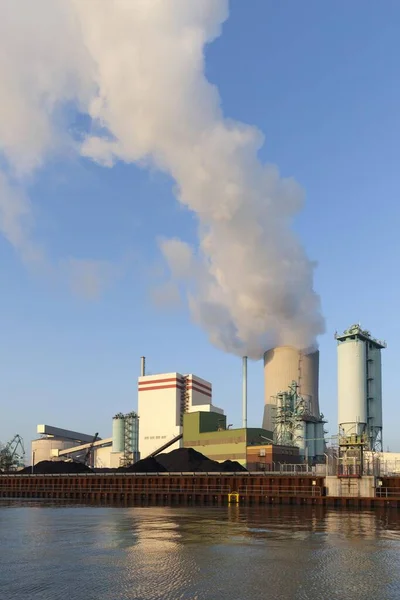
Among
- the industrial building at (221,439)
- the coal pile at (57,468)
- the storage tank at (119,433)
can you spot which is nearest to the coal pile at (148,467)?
the coal pile at (57,468)

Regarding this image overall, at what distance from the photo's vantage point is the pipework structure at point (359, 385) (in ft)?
325

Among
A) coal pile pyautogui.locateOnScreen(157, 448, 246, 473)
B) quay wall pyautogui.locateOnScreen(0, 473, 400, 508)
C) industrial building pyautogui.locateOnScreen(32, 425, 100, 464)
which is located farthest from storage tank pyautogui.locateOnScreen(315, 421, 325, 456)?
industrial building pyautogui.locateOnScreen(32, 425, 100, 464)

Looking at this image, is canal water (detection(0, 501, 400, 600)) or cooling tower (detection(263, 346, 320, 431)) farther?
cooling tower (detection(263, 346, 320, 431))

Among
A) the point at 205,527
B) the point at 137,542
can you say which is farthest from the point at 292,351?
the point at 137,542

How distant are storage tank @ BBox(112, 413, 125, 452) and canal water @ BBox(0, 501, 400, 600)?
85.2m

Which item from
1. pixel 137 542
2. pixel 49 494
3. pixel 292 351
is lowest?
pixel 49 494

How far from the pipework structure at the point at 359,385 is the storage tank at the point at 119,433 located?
5389 centimetres

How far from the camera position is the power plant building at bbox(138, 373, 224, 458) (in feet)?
422

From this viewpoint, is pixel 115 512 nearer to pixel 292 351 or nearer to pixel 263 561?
pixel 263 561

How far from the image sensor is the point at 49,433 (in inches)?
5955

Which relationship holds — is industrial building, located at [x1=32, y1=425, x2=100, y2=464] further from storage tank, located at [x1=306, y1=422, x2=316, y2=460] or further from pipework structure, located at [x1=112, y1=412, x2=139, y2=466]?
storage tank, located at [x1=306, y1=422, x2=316, y2=460]

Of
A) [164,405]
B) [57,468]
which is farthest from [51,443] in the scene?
[57,468]

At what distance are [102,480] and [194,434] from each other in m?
27.4

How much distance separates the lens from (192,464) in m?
88.9
